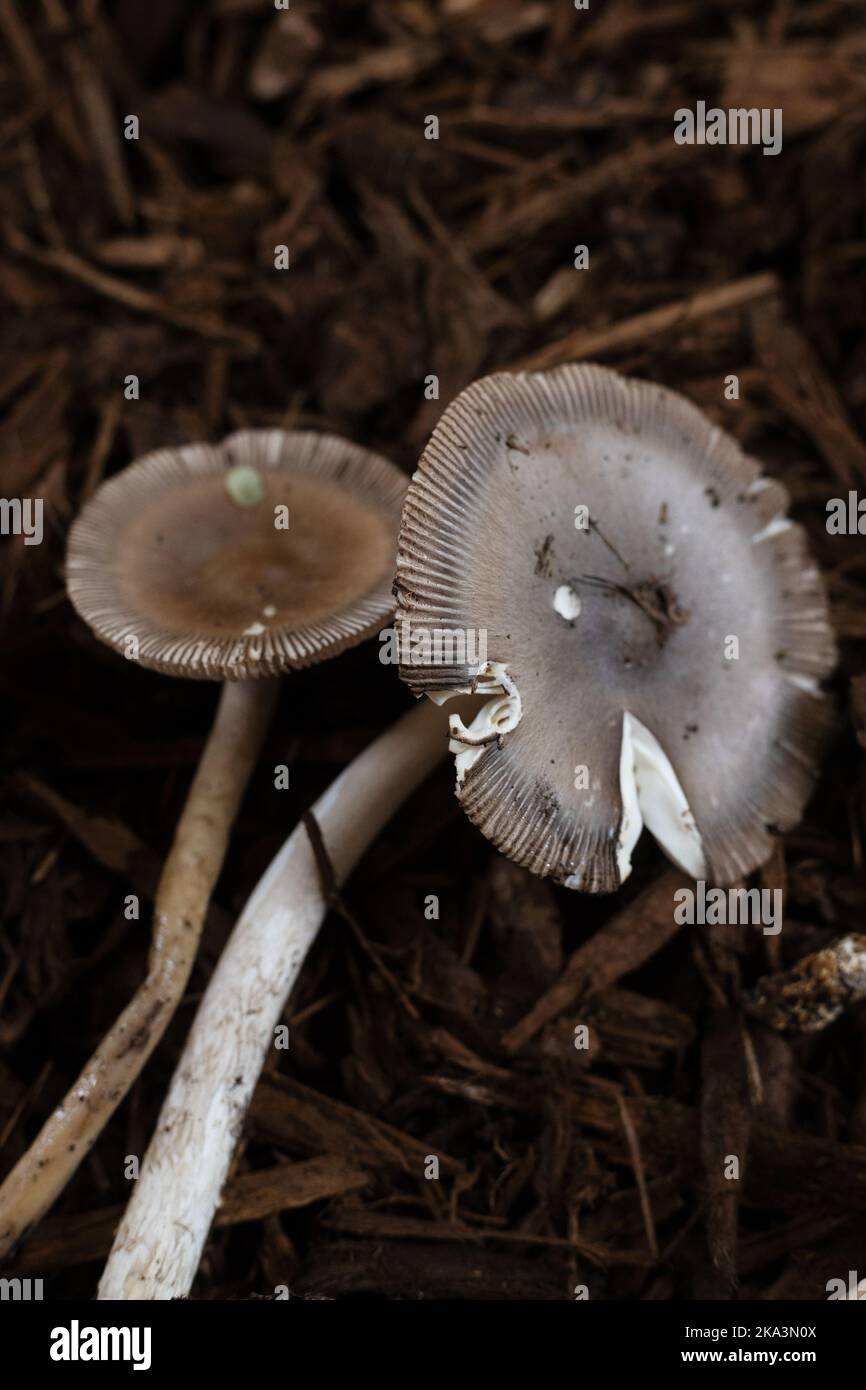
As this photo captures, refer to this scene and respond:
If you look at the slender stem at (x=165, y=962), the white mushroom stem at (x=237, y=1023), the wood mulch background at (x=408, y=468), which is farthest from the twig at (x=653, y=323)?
the slender stem at (x=165, y=962)

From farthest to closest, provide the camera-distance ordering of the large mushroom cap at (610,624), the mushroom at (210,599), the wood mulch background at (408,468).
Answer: the wood mulch background at (408,468), the mushroom at (210,599), the large mushroom cap at (610,624)

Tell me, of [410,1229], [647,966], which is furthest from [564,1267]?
[647,966]

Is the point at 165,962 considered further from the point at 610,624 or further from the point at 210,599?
the point at 610,624

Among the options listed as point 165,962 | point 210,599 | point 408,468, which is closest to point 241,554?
point 210,599

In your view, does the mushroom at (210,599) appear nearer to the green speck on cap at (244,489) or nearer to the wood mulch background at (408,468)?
the green speck on cap at (244,489)

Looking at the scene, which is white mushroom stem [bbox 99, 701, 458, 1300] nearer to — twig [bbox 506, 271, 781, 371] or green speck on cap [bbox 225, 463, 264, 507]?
green speck on cap [bbox 225, 463, 264, 507]
